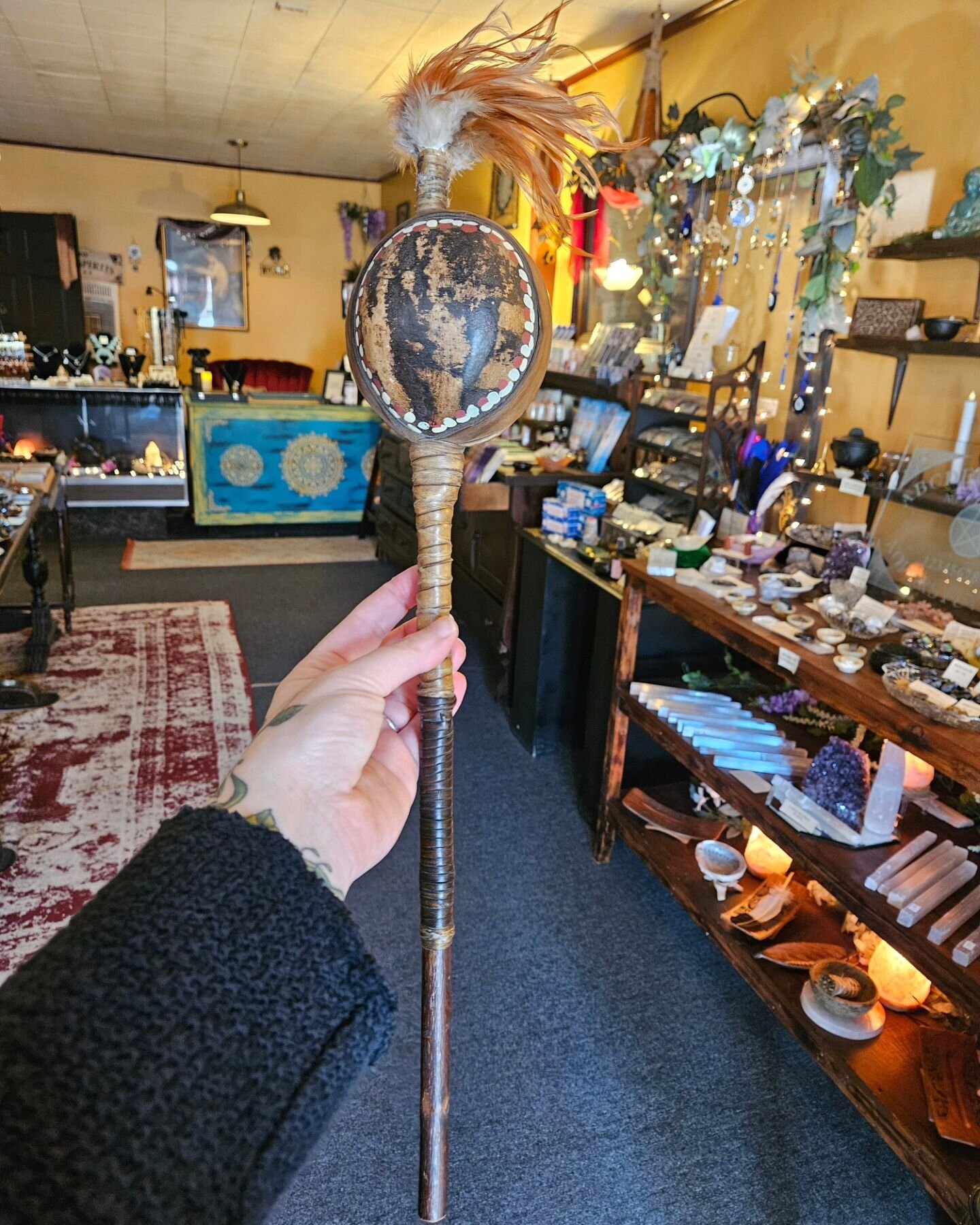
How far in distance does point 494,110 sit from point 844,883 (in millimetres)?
1388

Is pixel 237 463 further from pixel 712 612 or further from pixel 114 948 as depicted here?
pixel 114 948

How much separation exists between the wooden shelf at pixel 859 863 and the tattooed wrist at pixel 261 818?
3.53ft

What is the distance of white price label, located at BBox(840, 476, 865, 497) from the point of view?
2.17m

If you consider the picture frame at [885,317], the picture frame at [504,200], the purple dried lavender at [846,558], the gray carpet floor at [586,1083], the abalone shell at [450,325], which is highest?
the picture frame at [504,200]

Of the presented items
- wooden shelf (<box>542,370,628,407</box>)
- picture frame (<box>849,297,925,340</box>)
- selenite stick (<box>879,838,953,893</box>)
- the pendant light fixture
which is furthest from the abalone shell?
the pendant light fixture

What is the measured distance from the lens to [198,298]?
8156 millimetres

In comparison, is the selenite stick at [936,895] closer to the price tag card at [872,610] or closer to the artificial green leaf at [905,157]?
the price tag card at [872,610]

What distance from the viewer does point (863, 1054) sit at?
5.00 feet

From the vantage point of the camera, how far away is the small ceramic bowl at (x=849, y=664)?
1.58 m

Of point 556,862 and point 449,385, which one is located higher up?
point 449,385

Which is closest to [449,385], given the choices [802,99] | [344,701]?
[344,701]

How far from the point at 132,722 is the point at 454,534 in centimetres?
172

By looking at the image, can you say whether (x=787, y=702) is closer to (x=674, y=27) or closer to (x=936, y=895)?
(x=936, y=895)

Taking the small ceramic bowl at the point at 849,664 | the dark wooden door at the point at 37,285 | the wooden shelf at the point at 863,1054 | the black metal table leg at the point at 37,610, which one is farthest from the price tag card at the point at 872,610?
the dark wooden door at the point at 37,285
